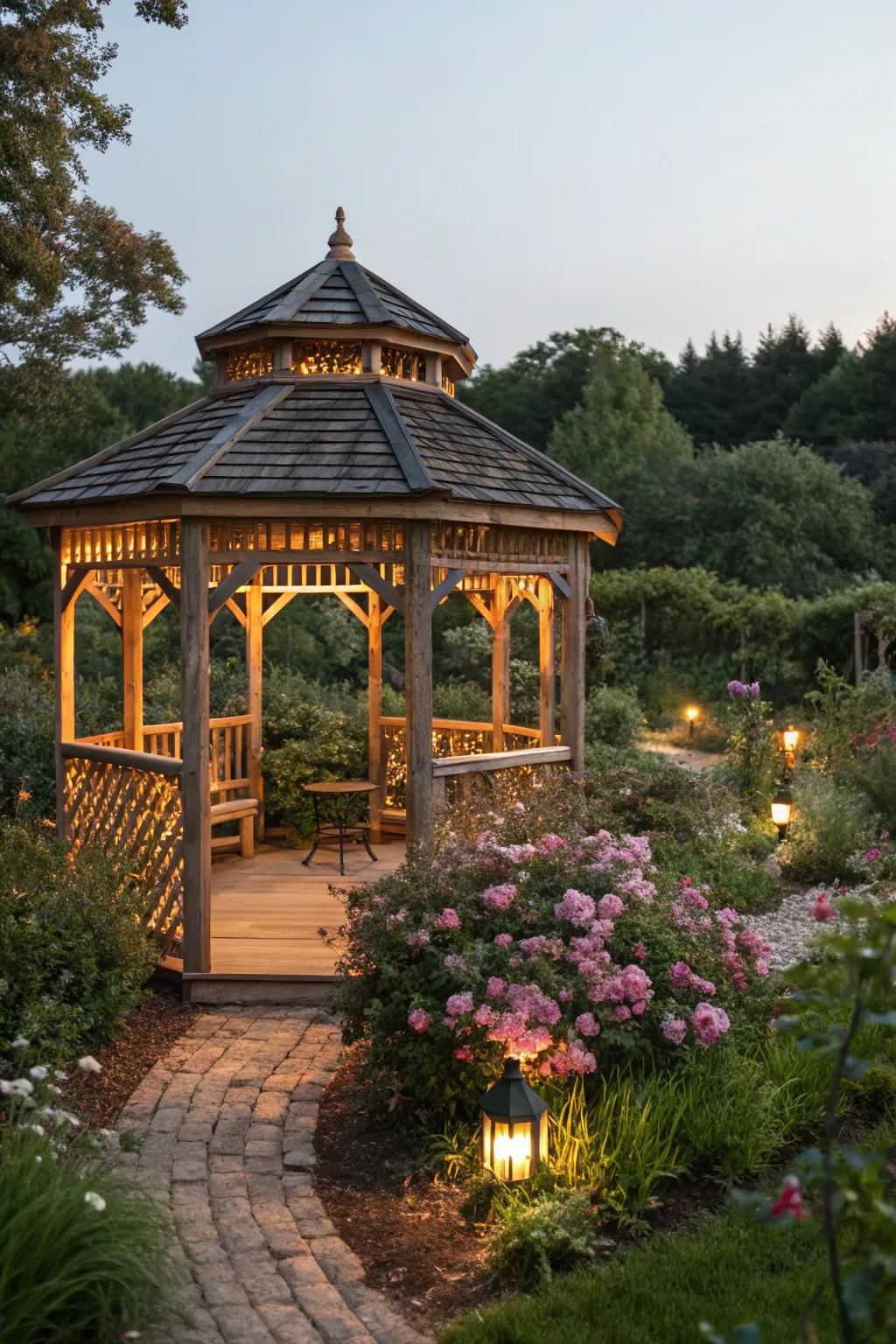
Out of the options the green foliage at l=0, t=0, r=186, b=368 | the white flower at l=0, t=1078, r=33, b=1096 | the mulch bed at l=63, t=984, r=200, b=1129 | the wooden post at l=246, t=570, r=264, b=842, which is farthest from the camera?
the wooden post at l=246, t=570, r=264, b=842

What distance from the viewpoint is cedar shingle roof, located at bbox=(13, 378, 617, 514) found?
757 cm

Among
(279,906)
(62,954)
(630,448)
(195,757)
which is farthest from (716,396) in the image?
(62,954)

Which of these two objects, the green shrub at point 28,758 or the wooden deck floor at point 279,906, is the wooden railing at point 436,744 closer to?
the wooden deck floor at point 279,906

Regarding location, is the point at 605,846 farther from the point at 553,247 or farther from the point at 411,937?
the point at 553,247

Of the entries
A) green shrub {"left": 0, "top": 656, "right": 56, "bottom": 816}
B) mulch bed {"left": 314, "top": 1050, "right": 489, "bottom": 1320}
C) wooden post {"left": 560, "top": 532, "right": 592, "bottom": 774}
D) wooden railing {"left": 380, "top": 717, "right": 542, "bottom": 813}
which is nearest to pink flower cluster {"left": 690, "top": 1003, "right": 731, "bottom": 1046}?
mulch bed {"left": 314, "top": 1050, "right": 489, "bottom": 1320}

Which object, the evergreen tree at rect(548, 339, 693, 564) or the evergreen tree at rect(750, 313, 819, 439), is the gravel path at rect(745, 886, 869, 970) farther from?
the evergreen tree at rect(750, 313, 819, 439)

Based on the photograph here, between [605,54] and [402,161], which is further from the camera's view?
[402,161]

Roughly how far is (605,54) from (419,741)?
29.0ft

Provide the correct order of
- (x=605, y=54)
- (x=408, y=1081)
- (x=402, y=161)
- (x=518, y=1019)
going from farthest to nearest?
(x=402, y=161)
(x=605, y=54)
(x=408, y=1081)
(x=518, y=1019)

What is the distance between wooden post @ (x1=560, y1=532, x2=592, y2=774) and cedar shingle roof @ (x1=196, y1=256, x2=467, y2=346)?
1998 millimetres

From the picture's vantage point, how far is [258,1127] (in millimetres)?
5449

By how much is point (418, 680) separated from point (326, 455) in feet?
5.27

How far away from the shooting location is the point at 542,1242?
4035 mm

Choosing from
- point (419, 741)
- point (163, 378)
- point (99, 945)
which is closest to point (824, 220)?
point (163, 378)
